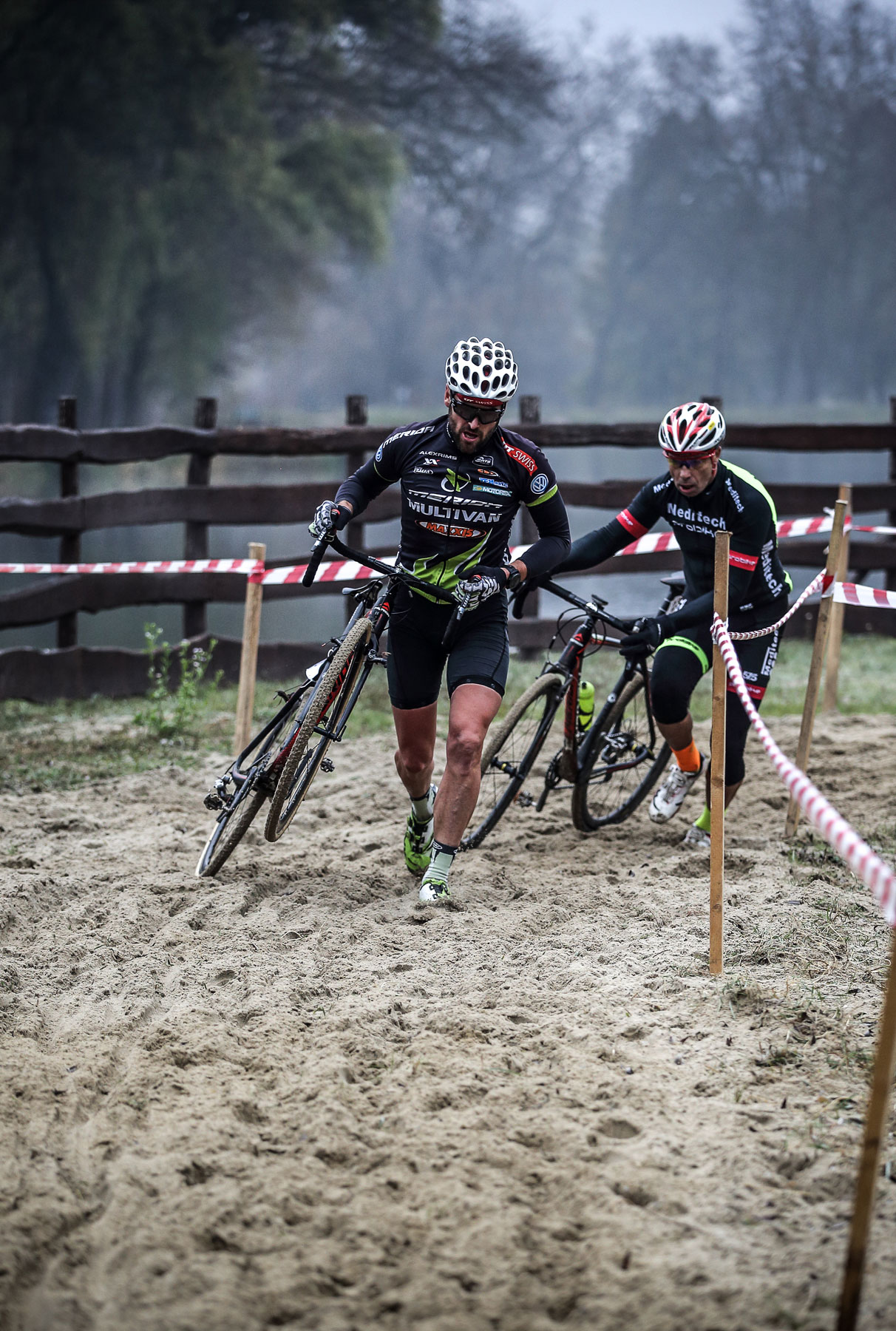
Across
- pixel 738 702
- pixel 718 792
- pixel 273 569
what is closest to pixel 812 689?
pixel 738 702

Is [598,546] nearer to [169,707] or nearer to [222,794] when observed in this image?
[222,794]

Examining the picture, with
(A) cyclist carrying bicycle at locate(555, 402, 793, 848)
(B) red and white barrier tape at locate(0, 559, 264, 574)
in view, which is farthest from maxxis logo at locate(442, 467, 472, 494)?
(B) red and white barrier tape at locate(0, 559, 264, 574)

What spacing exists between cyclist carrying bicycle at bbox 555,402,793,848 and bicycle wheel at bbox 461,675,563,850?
1.68ft

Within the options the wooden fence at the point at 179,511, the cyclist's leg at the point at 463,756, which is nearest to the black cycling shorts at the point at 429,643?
the cyclist's leg at the point at 463,756

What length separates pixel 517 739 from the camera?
624cm

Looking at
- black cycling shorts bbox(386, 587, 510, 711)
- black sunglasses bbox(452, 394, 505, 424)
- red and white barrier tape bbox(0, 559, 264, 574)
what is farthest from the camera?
red and white barrier tape bbox(0, 559, 264, 574)

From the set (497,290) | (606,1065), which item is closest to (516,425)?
(606,1065)

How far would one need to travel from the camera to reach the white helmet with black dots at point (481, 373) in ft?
16.1

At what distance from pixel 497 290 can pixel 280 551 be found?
67242mm

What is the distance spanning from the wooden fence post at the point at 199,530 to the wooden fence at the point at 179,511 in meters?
0.01

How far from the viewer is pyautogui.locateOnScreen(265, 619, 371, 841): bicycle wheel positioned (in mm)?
5148

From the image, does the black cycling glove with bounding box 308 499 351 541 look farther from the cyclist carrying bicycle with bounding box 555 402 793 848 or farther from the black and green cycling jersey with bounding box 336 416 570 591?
the cyclist carrying bicycle with bounding box 555 402 793 848

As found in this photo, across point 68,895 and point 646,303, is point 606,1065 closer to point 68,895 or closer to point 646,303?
point 68,895

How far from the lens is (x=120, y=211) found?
98.6 ft
